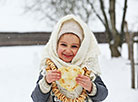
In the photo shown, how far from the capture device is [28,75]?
17.0 feet

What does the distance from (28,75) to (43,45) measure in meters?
2.06

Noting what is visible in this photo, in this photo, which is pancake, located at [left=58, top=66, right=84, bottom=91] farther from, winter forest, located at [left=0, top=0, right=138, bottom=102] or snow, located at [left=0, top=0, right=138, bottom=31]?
snow, located at [left=0, top=0, right=138, bottom=31]

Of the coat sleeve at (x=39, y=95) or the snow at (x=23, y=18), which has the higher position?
the snow at (x=23, y=18)

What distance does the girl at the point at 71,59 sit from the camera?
150 cm

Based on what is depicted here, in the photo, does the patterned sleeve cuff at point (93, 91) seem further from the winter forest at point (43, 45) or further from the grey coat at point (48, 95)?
the winter forest at point (43, 45)

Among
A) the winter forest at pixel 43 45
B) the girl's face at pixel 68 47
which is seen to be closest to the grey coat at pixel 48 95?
the girl's face at pixel 68 47

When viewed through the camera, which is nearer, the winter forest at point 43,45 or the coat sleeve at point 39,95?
the coat sleeve at point 39,95

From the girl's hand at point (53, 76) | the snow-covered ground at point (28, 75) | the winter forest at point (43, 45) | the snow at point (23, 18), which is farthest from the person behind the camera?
the snow at point (23, 18)

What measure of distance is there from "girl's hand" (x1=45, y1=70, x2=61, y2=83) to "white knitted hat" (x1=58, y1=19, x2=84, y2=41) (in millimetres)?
275

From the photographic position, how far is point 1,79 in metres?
4.73

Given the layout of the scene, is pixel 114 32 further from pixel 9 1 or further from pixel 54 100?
pixel 54 100

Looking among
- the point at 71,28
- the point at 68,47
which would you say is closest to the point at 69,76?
the point at 68,47

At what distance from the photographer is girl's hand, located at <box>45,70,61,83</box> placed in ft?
4.67

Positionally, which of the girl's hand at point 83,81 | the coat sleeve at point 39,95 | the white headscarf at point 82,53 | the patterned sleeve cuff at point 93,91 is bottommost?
the coat sleeve at point 39,95
